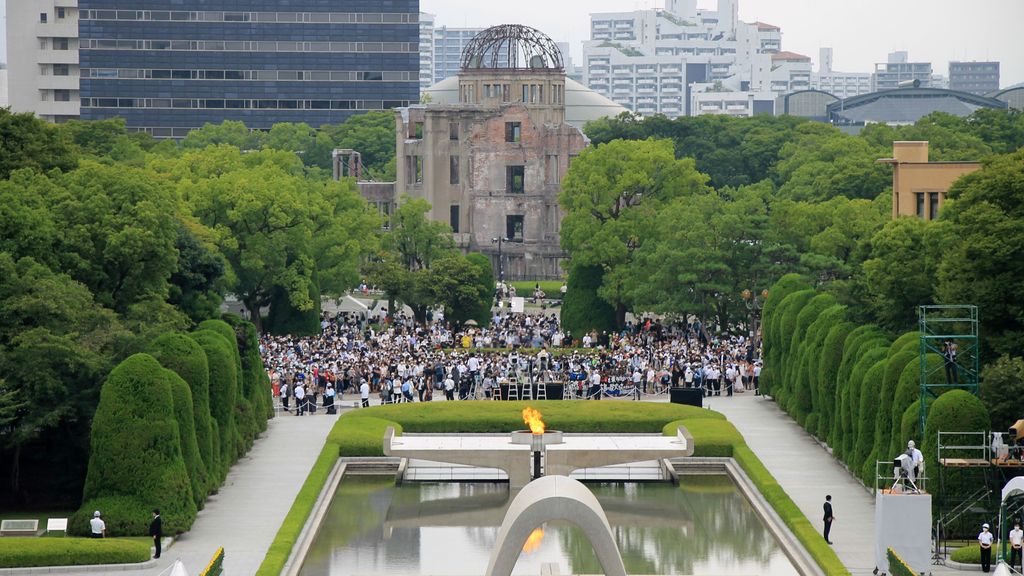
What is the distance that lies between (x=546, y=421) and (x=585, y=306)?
26505mm

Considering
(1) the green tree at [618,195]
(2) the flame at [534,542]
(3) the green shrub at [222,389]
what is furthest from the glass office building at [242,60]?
(2) the flame at [534,542]

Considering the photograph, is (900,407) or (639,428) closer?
(900,407)

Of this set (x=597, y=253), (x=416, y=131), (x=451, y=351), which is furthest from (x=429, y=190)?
(x=451, y=351)

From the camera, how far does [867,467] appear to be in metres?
49.2

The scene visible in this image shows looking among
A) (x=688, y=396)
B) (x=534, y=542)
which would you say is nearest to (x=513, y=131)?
(x=688, y=396)

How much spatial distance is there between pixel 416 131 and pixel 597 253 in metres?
37.8

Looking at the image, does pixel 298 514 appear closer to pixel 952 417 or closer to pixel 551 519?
pixel 551 519

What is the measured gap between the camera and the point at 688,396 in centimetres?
6334

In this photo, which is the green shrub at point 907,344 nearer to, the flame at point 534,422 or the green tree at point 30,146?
the flame at point 534,422

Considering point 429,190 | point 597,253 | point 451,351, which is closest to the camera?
point 451,351

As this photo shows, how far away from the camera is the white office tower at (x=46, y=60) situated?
159m

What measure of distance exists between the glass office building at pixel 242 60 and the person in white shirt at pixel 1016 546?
433 feet

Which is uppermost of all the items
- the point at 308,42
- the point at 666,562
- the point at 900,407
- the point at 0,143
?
the point at 308,42

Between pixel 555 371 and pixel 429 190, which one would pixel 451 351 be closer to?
pixel 555 371
